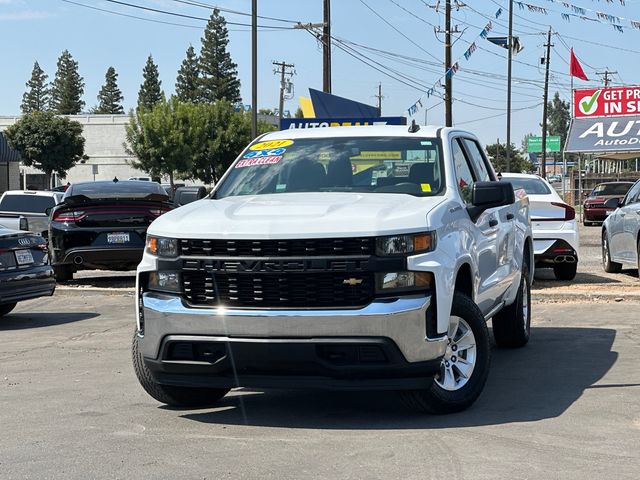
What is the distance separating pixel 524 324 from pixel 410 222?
3.64 metres

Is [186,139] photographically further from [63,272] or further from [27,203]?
[63,272]

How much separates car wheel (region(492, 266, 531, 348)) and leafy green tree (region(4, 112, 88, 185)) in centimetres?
7331

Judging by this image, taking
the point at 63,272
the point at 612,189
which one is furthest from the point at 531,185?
the point at 612,189

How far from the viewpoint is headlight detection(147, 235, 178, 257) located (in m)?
6.14

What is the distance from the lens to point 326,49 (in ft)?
112

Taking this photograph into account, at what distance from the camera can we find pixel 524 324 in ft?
→ 30.2

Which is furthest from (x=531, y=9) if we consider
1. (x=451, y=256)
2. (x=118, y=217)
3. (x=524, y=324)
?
(x=451, y=256)

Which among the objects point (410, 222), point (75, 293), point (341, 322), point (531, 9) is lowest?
point (75, 293)

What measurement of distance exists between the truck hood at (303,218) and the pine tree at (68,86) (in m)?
107

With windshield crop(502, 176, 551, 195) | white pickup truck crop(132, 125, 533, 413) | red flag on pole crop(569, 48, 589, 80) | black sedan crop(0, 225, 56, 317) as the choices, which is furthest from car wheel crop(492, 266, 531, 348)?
red flag on pole crop(569, 48, 589, 80)

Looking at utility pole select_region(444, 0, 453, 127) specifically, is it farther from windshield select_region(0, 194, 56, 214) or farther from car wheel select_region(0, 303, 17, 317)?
car wheel select_region(0, 303, 17, 317)

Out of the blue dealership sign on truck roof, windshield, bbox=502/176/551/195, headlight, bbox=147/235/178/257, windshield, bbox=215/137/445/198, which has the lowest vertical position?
headlight, bbox=147/235/178/257

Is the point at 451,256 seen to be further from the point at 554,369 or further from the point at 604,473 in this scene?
the point at 554,369

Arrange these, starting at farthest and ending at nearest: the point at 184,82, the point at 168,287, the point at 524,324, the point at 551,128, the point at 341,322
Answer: the point at 551,128
the point at 184,82
the point at 524,324
the point at 168,287
the point at 341,322
